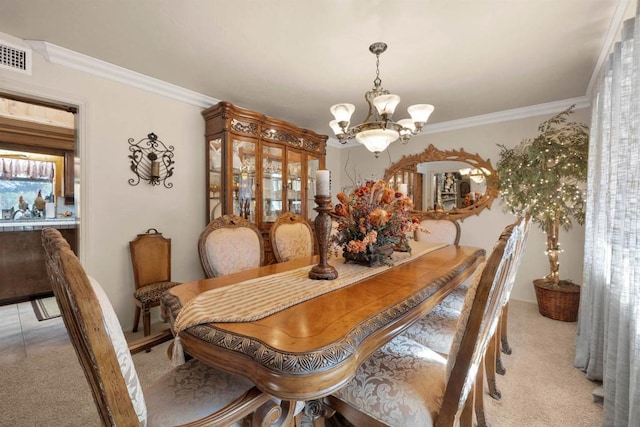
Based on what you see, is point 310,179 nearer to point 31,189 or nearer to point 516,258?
point 516,258

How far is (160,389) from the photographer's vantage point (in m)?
1.02

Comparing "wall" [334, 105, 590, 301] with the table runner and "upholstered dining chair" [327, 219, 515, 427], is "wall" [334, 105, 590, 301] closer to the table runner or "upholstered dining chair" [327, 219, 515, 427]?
the table runner

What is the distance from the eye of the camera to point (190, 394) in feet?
3.22

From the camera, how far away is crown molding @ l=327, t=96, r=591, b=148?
10.7 feet

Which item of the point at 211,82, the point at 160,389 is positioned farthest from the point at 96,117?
the point at 160,389

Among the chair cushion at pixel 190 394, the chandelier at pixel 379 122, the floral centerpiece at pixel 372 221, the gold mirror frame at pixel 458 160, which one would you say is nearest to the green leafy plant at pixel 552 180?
the gold mirror frame at pixel 458 160

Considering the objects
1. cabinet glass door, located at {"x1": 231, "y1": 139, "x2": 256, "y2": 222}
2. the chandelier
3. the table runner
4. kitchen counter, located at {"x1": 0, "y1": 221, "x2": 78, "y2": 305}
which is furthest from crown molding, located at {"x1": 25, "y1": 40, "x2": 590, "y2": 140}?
the table runner

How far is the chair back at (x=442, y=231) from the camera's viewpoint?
3.12 metres

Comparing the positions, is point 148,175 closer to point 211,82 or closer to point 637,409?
point 211,82

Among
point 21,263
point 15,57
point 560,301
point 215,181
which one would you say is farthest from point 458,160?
point 21,263

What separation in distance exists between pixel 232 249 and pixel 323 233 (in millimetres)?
897

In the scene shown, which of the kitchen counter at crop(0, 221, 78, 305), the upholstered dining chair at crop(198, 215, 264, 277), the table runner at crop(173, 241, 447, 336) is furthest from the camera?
the kitchen counter at crop(0, 221, 78, 305)

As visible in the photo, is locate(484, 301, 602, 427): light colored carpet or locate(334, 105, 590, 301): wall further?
locate(334, 105, 590, 301): wall

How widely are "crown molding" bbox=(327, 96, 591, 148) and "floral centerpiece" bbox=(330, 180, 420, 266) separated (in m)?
2.83
